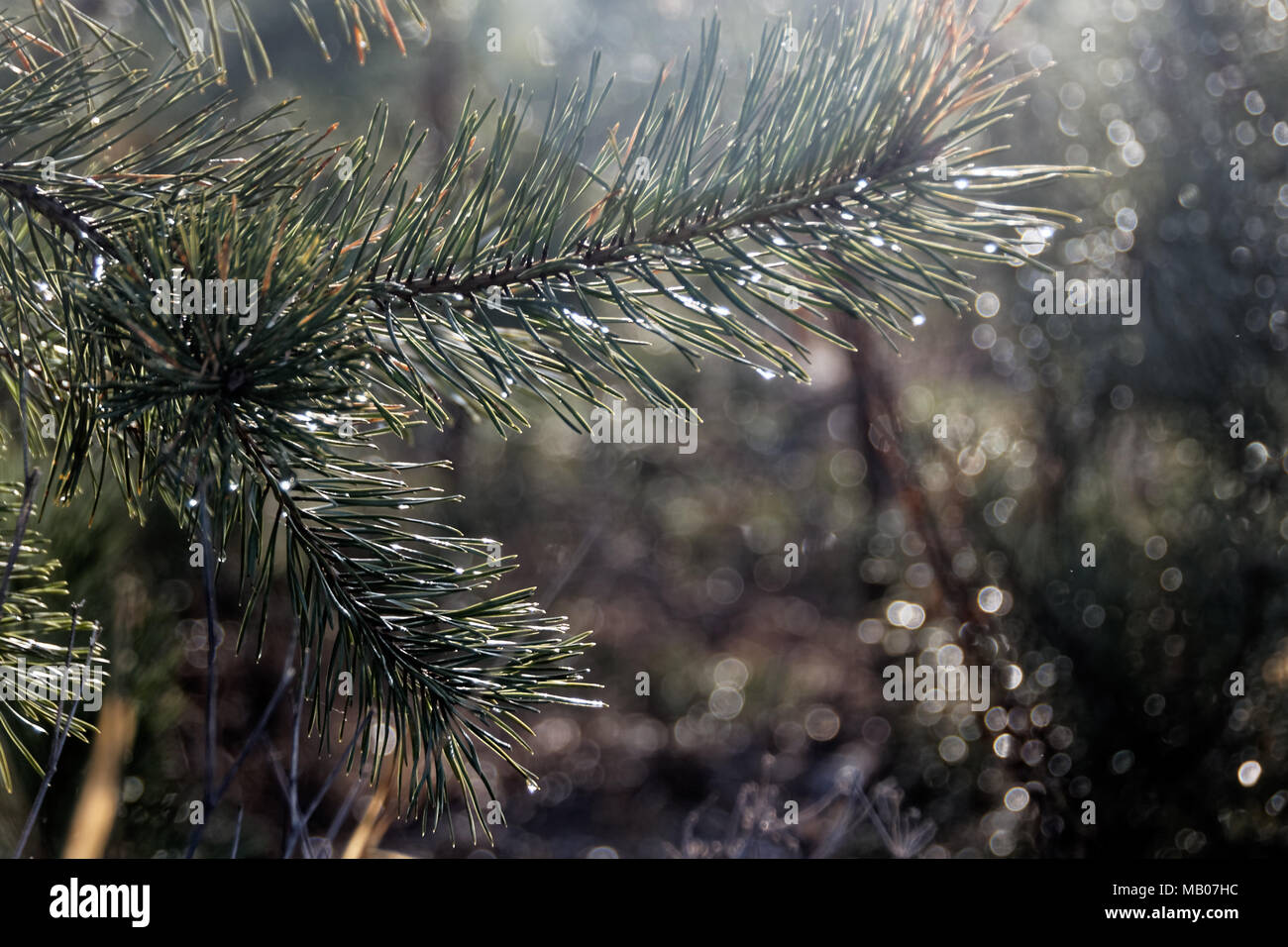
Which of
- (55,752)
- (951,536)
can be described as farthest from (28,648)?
(951,536)

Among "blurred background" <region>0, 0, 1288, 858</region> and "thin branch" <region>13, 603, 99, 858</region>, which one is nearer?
"thin branch" <region>13, 603, 99, 858</region>

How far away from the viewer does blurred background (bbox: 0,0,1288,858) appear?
0.77 meters

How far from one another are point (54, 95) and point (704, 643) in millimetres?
1291

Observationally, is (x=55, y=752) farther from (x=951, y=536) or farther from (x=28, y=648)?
(x=951, y=536)

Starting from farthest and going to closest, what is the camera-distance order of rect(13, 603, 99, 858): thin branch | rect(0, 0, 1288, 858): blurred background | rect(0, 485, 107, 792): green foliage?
rect(0, 0, 1288, 858): blurred background → rect(0, 485, 107, 792): green foliage → rect(13, 603, 99, 858): thin branch

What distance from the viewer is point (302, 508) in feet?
1.09

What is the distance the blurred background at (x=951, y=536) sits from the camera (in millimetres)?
772

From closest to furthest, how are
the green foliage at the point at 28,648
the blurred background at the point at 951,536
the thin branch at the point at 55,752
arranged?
the thin branch at the point at 55,752 < the green foliage at the point at 28,648 < the blurred background at the point at 951,536

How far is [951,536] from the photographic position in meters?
0.99

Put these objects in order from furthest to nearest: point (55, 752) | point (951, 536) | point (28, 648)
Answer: point (951, 536)
point (28, 648)
point (55, 752)

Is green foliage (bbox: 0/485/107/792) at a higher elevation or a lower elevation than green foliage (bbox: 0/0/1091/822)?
lower

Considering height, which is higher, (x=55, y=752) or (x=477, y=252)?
(x=477, y=252)
